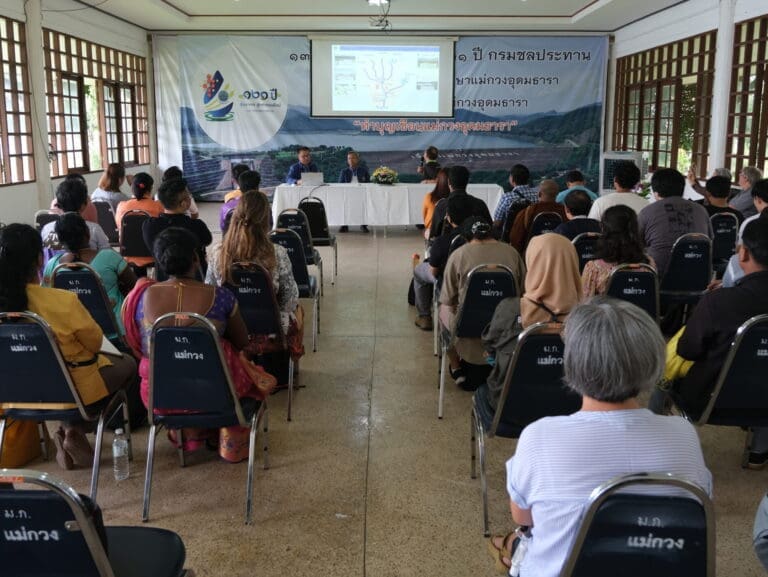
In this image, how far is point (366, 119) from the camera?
507 inches

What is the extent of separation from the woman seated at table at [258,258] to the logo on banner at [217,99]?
32.2 feet

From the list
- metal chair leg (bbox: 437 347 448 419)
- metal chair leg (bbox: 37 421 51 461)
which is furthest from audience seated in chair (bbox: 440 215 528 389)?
metal chair leg (bbox: 37 421 51 461)

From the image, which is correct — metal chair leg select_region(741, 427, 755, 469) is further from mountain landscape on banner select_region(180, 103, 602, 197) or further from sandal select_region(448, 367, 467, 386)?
mountain landscape on banner select_region(180, 103, 602, 197)

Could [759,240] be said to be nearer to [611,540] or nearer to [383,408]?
[611,540]

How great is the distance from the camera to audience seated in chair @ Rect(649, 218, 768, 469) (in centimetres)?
256

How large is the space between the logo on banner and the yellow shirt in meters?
10.8

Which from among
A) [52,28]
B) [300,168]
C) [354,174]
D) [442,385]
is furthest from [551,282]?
[52,28]

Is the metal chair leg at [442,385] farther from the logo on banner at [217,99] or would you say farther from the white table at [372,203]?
the logo on banner at [217,99]

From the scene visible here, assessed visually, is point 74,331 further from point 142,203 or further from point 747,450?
point 142,203

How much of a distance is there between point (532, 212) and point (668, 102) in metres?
6.40

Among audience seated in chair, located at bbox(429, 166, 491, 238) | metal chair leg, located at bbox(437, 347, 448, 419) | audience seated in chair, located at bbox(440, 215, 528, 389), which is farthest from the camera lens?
audience seated in chair, located at bbox(429, 166, 491, 238)

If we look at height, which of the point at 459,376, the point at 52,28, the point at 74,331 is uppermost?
the point at 52,28

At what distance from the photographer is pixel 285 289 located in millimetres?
3689

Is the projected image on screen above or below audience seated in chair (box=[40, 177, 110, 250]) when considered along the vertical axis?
above
